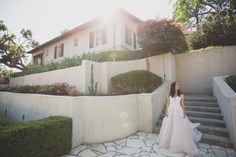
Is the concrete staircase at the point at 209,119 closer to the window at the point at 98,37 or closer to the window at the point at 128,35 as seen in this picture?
the window at the point at 128,35

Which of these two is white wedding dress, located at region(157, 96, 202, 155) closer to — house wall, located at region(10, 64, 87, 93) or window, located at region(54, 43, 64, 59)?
house wall, located at region(10, 64, 87, 93)

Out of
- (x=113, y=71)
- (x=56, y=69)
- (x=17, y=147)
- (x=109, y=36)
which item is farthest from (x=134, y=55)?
(x=17, y=147)

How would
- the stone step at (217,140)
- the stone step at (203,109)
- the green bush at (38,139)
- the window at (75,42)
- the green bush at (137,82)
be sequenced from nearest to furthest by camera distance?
the green bush at (38,139) → the stone step at (217,140) → the stone step at (203,109) → the green bush at (137,82) → the window at (75,42)

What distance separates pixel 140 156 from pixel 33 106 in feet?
18.4

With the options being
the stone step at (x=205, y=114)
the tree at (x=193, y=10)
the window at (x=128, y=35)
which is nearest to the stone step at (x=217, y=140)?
the stone step at (x=205, y=114)

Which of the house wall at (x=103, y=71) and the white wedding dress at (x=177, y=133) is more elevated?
the house wall at (x=103, y=71)

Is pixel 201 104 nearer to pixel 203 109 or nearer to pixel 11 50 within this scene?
pixel 203 109

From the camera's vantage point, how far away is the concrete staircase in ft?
17.5

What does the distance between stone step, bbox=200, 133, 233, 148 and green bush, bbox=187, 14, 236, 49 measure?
7.03 meters

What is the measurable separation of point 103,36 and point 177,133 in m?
11.3

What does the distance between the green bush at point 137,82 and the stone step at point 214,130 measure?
2.97 meters

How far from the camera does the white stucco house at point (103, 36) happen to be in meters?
13.7

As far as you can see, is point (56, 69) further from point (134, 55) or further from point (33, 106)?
point (134, 55)

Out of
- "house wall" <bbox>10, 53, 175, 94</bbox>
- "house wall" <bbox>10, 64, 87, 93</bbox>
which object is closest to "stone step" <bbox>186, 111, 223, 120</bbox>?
"house wall" <bbox>10, 53, 175, 94</bbox>
